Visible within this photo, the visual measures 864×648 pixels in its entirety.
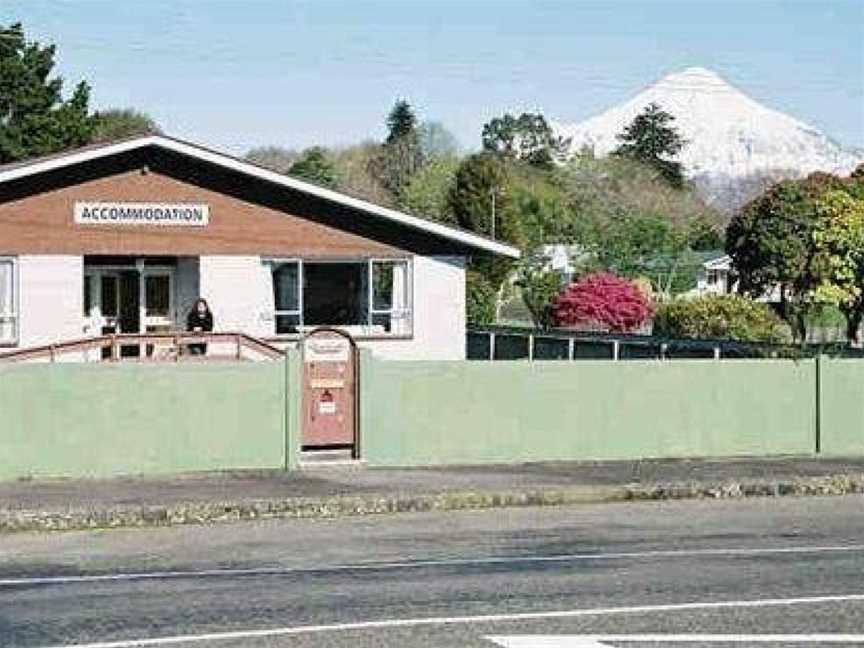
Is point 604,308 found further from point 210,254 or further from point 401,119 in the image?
point 401,119

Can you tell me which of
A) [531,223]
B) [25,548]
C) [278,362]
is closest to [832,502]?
[278,362]

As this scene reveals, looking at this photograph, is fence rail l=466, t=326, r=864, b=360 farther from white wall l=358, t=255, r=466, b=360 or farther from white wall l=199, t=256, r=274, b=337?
white wall l=199, t=256, r=274, b=337

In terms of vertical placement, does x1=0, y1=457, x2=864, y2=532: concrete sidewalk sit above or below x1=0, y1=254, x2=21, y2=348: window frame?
below

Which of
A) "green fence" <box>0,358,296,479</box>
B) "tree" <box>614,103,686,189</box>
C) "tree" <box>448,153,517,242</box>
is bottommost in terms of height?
"green fence" <box>0,358,296,479</box>

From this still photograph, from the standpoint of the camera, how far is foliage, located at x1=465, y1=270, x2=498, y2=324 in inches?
2344

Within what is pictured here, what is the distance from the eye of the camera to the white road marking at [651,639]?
866cm

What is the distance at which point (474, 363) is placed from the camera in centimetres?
2002

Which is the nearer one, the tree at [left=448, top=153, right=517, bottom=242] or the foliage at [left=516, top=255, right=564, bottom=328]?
the foliage at [left=516, top=255, right=564, bottom=328]

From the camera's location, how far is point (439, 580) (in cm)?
1113

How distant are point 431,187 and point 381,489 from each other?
281 ft

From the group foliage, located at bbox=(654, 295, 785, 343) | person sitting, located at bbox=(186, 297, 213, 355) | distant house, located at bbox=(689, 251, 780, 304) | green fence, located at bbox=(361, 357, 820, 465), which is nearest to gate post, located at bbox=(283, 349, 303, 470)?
green fence, located at bbox=(361, 357, 820, 465)

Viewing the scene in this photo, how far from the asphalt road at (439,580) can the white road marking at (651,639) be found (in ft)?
0.11

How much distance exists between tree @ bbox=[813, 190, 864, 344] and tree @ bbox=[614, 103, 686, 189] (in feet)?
237

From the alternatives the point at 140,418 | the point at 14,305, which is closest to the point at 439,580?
the point at 140,418
